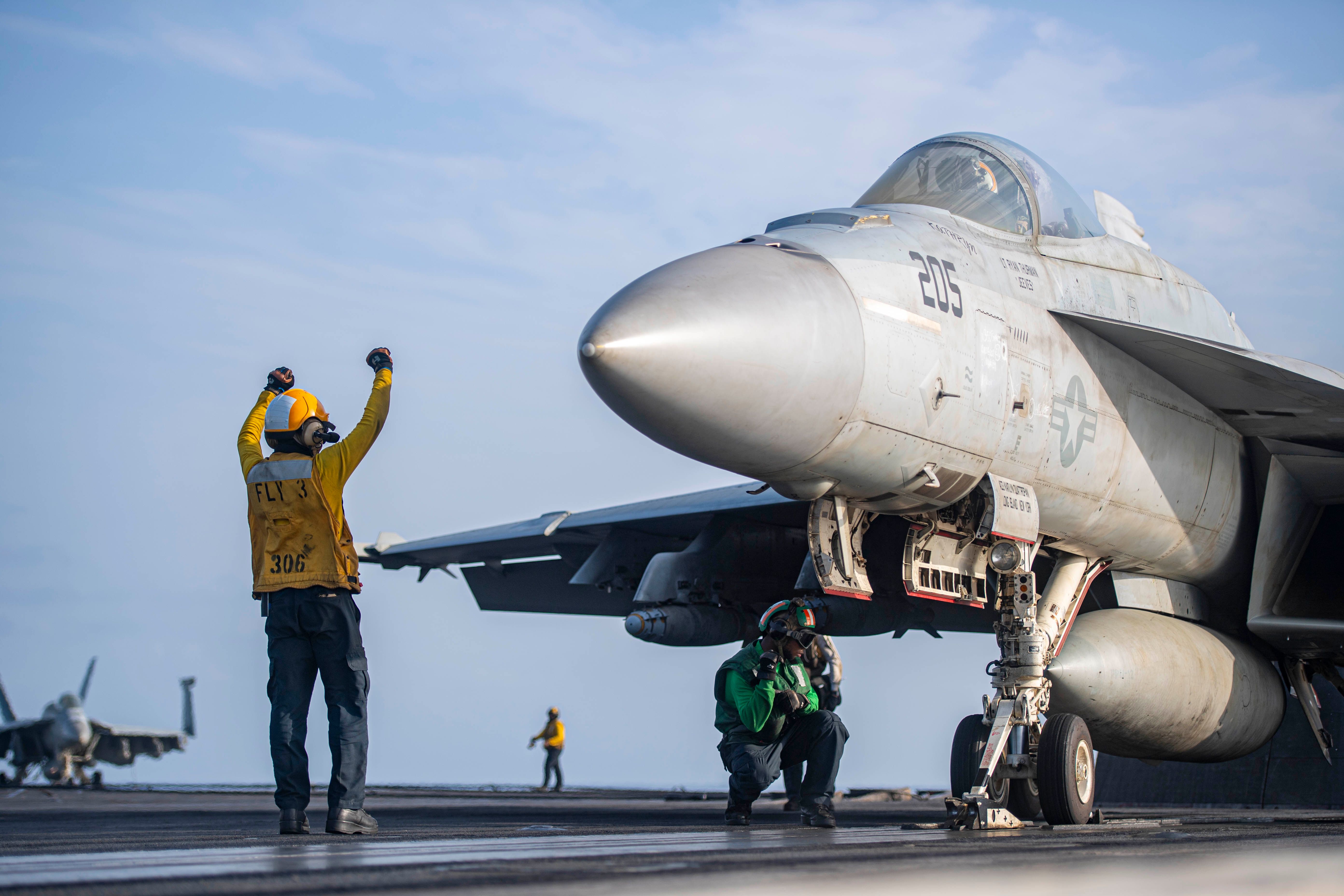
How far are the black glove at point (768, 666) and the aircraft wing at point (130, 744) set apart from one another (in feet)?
119

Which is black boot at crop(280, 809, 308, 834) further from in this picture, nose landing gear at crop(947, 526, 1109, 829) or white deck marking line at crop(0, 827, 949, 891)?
nose landing gear at crop(947, 526, 1109, 829)

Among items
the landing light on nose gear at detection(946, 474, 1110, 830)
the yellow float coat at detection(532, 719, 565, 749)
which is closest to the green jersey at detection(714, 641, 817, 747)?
the landing light on nose gear at detection(946, 474, 1110, 830)

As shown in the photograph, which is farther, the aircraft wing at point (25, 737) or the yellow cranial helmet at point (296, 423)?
the aircraft wing at point (25, 737)

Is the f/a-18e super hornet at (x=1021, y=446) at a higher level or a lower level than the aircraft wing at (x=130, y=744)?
higher

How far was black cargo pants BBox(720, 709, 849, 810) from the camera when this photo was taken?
6613mm

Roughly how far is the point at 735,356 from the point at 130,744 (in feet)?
131

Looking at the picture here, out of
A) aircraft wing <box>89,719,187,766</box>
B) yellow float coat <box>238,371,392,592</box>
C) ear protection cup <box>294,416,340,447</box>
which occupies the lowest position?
aircraft wing <box>89,719,187,766</box>

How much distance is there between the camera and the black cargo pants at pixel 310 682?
5.25 meters

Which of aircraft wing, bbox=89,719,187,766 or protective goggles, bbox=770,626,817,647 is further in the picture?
aircraft wing, bbox=89,719,187,766

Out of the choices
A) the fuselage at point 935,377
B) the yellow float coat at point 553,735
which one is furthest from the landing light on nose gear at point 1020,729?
the yellow float coat at point 553,735

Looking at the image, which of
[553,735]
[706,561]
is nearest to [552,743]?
[553,735]

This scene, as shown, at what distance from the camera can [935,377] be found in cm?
628

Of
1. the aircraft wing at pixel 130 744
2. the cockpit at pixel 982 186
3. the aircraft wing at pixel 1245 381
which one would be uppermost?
the cockpit at pixel 982 186

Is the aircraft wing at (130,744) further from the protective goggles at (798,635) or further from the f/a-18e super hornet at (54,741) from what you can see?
the protective goggles at (798,635)
